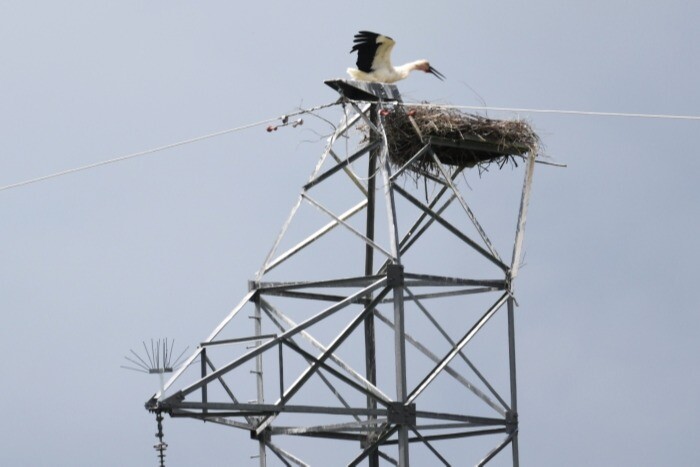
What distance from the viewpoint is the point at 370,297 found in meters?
42.4

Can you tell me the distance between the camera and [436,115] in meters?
40.9

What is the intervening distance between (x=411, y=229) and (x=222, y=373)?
4868mm

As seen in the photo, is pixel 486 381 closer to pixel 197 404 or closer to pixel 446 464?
pixel 446 464

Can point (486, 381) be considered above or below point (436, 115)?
below

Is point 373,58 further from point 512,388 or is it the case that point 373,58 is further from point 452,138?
point 512,388

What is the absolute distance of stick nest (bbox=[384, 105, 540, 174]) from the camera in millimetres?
40625

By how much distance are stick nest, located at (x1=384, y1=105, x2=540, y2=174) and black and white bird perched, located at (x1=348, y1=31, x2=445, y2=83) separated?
45.2 inches

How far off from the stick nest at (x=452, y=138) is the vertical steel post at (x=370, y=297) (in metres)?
0.35

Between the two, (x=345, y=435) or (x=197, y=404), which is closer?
(x=197, y=404)

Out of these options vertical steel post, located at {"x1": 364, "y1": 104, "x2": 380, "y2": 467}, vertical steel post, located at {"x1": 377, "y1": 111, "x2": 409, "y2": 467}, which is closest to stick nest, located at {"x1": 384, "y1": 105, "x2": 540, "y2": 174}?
vertical steel post, located at {"x1": 364, "y1": 104, "x2": 380, "y2": 467}

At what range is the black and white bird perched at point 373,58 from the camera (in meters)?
41.7

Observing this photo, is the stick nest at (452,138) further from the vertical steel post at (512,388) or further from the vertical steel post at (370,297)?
the vertical steel post at (512,388)

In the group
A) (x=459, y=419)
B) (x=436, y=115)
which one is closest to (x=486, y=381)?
(x=459, y=419)

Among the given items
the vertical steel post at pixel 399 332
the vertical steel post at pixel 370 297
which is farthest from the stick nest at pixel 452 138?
the vertical steel post at pixel 399 332
